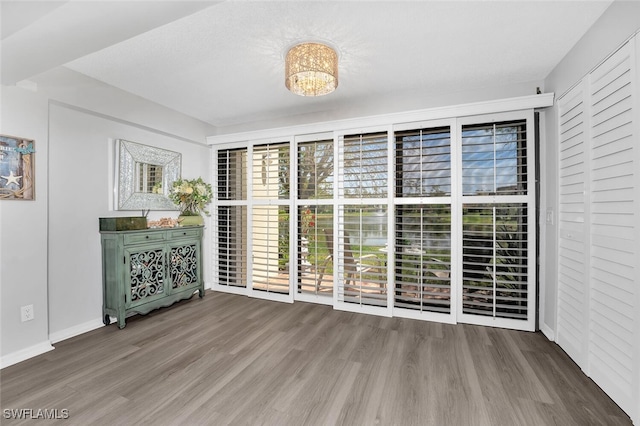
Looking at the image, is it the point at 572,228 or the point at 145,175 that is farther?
the point at 145,175

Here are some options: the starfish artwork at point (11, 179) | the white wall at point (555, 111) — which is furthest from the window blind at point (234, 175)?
the white wall at point (555, 111)

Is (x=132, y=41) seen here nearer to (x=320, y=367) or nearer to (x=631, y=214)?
(x=320, y=367)

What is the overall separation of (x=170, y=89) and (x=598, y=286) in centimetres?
415

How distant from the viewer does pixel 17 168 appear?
2.25 meters

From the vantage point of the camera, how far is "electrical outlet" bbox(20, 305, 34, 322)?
2256mm

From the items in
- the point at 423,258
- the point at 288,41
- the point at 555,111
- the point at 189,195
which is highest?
the point at 288,41

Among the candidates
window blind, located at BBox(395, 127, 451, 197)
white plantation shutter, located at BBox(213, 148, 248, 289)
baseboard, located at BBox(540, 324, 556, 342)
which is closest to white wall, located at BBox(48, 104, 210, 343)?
white plantation shutter, located at BBox(213, 148, 248, 289)

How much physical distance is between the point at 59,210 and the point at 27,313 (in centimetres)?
88

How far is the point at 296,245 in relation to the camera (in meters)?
3.69

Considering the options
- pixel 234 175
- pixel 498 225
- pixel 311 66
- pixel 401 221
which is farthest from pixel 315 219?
pixel 498 225

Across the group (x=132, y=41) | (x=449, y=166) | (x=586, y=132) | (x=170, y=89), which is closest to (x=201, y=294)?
(x=170, y=89)

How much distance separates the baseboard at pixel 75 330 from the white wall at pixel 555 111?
437cm

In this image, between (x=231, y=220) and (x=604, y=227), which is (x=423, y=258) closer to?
(x=604, y=227)

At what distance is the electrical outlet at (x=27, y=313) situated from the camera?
2.26 meters
